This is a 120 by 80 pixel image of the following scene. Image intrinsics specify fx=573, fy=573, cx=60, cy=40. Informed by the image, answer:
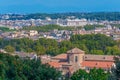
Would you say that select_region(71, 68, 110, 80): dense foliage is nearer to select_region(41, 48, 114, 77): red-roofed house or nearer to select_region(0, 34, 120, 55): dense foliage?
select_region(41, 48, 114, 77): red-roofed house

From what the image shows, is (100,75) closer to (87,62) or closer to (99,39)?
(87,62)

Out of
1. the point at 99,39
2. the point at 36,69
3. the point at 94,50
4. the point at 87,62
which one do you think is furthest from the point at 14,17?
the point at 36,69

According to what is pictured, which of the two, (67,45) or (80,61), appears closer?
(80,61)

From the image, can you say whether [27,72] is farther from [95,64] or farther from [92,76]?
[95,64]

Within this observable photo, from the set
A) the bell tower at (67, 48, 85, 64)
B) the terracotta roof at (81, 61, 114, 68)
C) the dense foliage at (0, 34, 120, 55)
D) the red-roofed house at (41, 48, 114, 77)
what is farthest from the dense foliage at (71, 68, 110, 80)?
the dense foliage at (0, 34, 120, 55)

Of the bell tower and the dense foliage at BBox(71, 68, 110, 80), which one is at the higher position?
the dense foliage at BBox(71, 68, 110, 80)

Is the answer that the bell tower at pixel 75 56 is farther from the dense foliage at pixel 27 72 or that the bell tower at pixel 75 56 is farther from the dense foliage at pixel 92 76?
the dense foliage at pixel 27 72

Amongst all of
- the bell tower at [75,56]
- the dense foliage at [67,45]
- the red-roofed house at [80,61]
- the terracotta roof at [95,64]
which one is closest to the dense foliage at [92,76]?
the red-roofed house at [80,61]

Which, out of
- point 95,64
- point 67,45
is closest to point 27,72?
point 95,64
